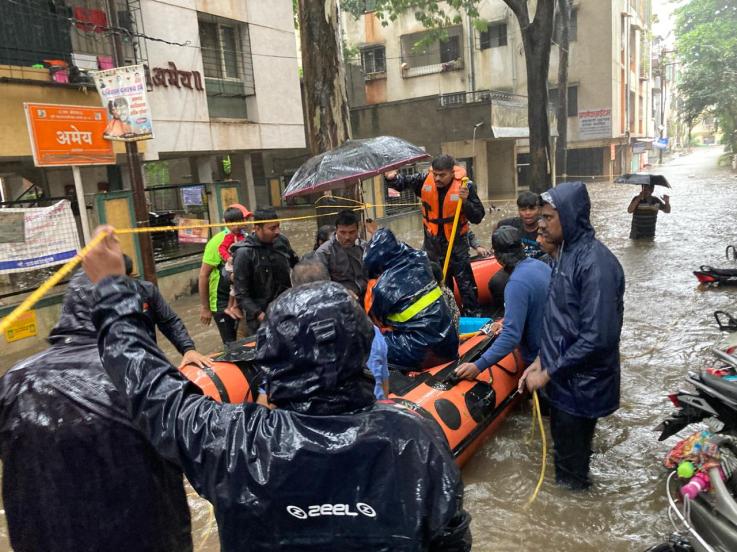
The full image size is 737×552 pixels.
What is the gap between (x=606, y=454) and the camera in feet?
12.9

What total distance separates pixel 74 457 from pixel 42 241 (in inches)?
273

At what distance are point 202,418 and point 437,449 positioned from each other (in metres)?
0.56

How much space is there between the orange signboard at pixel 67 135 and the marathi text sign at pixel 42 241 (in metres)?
0.81

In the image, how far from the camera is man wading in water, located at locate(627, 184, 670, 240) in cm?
1056

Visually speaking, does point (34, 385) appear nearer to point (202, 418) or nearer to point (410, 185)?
point (202, 418)

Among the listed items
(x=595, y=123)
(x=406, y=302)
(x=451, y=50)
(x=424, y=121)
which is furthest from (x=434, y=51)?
(x=406, y=302)

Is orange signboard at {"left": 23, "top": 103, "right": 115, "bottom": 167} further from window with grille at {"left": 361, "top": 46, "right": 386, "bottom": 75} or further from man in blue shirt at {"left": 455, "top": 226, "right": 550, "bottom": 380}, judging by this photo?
window with grille at {"left": 361, "top": 46, "right": 386, "bottom": 75}

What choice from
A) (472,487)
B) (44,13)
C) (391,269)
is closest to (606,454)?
(472,487)

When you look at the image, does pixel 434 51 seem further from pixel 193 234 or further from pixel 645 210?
pixel 193 234

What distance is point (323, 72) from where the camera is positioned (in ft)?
20.0

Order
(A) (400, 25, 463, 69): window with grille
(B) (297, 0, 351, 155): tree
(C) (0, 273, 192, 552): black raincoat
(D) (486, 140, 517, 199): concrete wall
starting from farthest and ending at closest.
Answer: (A) (400, 25, 463, 69): window with grille, (D) (486, 140, 517, 199): concrete wall, (B) (297, 0, 351, 155): tree, (C) (0, 273, 192, 552): black raincoat

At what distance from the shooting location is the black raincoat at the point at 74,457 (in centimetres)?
159

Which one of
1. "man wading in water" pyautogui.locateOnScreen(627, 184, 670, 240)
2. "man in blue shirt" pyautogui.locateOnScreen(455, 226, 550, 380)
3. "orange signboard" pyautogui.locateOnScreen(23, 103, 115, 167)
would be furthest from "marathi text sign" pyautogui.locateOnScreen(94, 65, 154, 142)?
"man wading in water" pyautogui.locateOnScreen(627, 184, 670, 240)

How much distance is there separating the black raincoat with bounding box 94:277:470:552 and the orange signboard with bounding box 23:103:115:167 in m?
7.78
